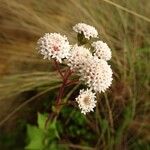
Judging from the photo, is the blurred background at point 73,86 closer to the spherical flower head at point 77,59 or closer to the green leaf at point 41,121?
the green leaf at point 41,121

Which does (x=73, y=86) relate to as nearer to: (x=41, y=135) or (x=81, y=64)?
(x=41, y=135)

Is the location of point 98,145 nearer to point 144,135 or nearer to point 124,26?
point 144,135

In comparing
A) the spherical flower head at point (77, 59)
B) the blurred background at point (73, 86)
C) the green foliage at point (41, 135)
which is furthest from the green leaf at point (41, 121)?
the spherical flower head at point (77, 59)

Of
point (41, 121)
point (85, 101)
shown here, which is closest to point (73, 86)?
point (41, 121)

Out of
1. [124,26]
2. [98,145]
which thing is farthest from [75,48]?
[124,26]

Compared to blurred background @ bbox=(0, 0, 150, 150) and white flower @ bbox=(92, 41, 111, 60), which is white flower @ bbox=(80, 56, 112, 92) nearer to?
white flower @ bbox=(92, 41, 111, 60)
